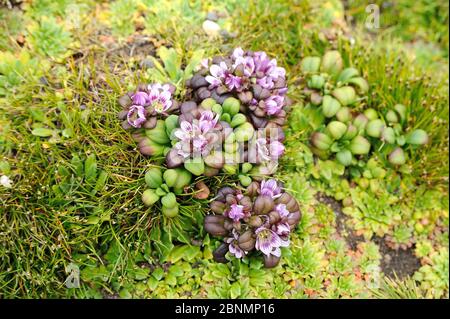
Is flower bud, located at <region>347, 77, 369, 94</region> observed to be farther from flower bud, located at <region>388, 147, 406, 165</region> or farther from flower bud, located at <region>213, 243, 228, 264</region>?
flower bud, located at <region>213, 243, 228, 264</region>

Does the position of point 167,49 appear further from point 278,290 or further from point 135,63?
point 278,290

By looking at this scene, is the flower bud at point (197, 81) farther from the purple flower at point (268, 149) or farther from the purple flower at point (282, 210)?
the purple flower at point (282, 210)

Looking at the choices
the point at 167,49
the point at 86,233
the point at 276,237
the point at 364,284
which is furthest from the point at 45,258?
the point at 364,284

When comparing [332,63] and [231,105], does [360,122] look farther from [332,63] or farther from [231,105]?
[231,105]

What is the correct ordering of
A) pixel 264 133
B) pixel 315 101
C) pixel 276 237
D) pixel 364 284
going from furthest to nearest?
pixel 315 101 < pixel 364 284 < pixel 264 133 < pixel 276 237

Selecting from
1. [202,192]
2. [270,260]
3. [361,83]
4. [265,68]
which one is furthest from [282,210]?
[361,83]

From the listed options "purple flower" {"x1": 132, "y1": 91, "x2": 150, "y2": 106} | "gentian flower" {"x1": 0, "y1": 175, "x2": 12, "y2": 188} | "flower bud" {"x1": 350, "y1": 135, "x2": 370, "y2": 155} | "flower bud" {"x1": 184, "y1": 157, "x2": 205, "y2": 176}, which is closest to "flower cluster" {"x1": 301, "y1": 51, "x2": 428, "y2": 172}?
"flower bud" {"x1": 350, "y1": 135, "x2": 370, "y2": 155}
